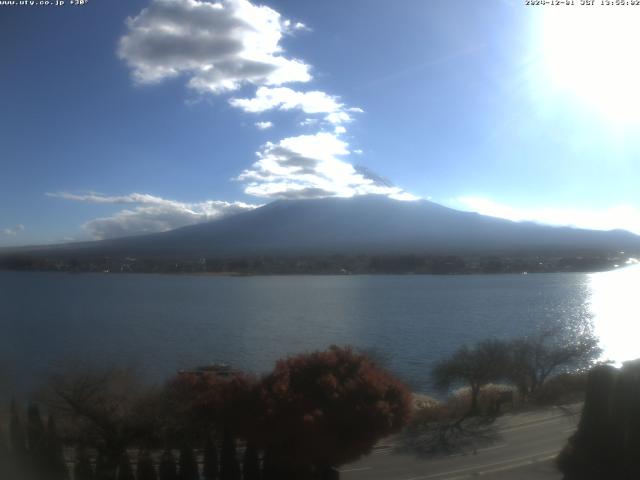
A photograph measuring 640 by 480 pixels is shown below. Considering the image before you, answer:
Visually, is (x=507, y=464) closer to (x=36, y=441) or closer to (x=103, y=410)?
(x=103, y=410)

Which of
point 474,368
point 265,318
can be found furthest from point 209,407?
point 265,318

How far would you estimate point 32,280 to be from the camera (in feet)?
104

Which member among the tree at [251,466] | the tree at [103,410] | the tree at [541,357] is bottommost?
the tree at [541,357]

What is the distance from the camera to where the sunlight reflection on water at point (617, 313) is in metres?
16.4

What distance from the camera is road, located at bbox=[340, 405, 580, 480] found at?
20.9 ft

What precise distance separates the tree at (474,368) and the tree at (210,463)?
20.0 feet

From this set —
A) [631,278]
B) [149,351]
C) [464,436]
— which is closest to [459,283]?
[631,278]

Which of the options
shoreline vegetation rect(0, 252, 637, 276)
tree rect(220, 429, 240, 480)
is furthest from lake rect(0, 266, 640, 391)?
tree rect(220, 429, 240, 480)

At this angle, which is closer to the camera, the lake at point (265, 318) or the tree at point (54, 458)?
the tree at point (54, 458)

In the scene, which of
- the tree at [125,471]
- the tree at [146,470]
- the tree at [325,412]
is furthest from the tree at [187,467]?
the tree at [325,412]

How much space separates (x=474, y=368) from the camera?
37.4 ft

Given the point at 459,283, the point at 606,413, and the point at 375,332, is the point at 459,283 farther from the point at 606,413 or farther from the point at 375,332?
the point at 606,413

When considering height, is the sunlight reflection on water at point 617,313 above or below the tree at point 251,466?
below

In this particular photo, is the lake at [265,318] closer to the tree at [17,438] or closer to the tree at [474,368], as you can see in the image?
the tree at [474,368]
